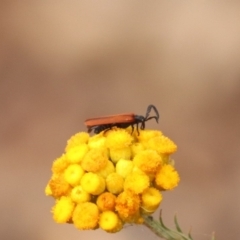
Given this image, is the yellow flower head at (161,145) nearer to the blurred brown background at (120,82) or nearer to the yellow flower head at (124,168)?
the yellow flower head at (124,168)

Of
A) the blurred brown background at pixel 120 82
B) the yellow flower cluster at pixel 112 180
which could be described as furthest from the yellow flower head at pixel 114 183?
the blurred brown background at pixel 120 82

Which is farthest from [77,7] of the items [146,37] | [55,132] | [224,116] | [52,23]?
[224,116]

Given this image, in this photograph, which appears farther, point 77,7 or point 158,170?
point 77,7

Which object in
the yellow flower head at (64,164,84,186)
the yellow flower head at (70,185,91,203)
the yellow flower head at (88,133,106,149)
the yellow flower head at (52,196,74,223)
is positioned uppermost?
the yellow flower head at (88,133,106,149)

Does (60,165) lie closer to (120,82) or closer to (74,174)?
(74,174)

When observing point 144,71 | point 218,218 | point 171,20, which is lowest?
point 218,218

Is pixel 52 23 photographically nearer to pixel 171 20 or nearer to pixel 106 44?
pixel 106 44

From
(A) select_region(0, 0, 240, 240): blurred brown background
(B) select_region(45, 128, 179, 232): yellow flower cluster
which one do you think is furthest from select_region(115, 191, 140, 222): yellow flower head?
(A) select_region(0, 0, 240, 240): blurred brown background

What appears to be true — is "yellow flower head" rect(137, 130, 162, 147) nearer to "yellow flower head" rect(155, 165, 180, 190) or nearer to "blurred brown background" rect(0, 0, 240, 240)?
"yellow flower head" rect(155, 165, 180, 190)
